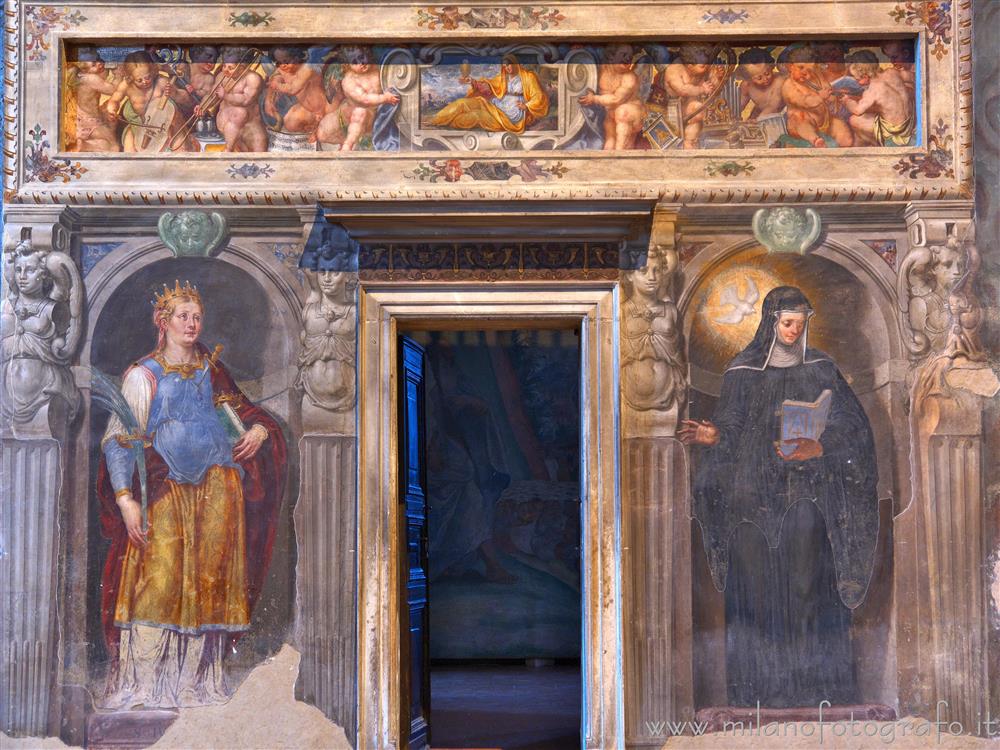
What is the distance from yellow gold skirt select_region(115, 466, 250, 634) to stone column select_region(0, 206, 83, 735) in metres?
0.50

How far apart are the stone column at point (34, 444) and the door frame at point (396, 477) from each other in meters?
1.85

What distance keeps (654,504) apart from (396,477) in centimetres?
159

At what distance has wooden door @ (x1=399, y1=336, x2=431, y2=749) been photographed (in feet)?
26.1

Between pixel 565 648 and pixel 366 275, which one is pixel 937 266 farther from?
pixel 565 648

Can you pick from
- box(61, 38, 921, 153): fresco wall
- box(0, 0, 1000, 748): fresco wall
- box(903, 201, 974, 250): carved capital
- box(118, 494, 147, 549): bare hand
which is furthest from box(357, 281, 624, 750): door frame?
box(903, 201, 974, 250): carved capital

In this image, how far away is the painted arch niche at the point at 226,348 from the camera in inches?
302

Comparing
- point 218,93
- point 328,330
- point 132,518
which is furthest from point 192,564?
point 218,93

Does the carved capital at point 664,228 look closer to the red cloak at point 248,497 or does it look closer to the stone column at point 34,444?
the red cloak at point 248,497

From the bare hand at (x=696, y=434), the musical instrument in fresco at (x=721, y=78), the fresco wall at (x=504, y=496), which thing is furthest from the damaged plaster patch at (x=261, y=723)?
the fresco wall at (x=504, y=496)

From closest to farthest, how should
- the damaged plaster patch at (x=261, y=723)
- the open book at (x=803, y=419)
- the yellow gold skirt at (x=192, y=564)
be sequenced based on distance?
Result: the damaged plaster patch at (x=261, y=723)
the yellow gold skirt at (x=192, y=564)
the open book at (x=803, y=419)

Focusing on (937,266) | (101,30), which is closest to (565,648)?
(937,266)

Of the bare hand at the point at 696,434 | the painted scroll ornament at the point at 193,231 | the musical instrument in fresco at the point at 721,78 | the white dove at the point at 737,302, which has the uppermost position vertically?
the musical instrument in fresco at the point at 721,78

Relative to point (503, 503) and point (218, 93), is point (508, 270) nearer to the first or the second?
point (218, 93)

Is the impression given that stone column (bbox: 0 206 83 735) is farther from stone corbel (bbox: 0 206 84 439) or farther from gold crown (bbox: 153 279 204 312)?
gold crown (bbox: 153 279 204 312)
